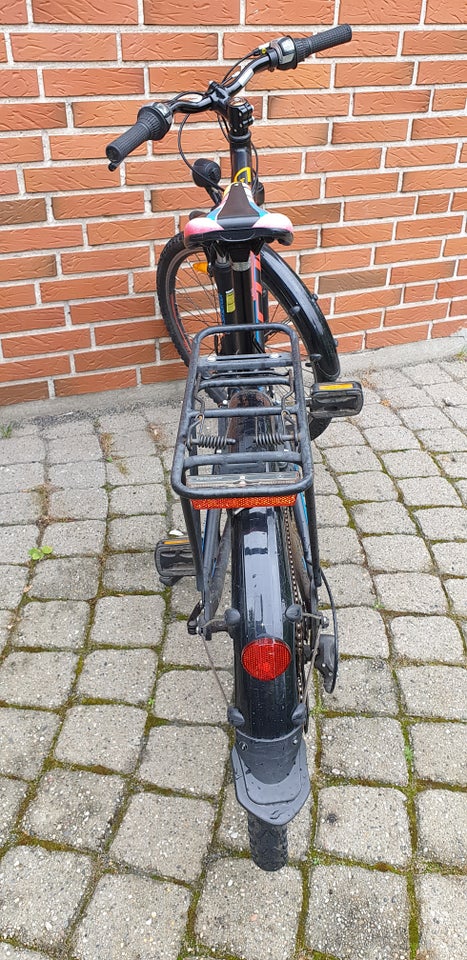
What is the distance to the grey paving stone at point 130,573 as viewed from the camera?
268 cm

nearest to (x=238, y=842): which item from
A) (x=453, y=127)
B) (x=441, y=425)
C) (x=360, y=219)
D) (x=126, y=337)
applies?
(x=441, y=425)

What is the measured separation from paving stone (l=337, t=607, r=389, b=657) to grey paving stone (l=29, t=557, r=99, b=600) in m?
0.92

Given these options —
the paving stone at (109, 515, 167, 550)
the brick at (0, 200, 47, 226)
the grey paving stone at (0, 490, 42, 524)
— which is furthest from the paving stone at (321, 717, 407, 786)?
the brick at (0, 200, 47, 226)

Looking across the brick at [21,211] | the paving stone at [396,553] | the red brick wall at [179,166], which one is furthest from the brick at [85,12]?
the paving stone at [396,553]

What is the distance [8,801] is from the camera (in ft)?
6.33

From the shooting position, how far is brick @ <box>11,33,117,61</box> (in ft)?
10.3

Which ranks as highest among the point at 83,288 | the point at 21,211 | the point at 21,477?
the point at 21,211

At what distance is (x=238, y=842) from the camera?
1.82 metres

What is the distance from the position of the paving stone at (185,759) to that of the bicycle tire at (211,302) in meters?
1.33

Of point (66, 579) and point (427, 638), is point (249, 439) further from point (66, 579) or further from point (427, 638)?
point (66, 579)

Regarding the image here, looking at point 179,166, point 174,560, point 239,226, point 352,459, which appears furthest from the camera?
point 179,166

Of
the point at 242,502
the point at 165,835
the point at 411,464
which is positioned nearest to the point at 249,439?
the point at 242,502

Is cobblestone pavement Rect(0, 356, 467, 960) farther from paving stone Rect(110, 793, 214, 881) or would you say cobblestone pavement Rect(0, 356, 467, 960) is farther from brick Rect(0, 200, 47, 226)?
brick Rect(0, 200, 47, 226)

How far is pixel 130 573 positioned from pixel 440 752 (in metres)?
1.29
